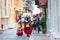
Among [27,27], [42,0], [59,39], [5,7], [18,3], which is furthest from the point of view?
[18,3]

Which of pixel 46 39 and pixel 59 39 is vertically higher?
pixel 59 39

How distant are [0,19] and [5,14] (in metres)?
2.26

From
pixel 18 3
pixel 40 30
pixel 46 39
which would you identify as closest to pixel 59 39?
pixel 46 39

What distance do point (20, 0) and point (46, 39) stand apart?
3028 centimetres

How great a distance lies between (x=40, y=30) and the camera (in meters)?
10.2

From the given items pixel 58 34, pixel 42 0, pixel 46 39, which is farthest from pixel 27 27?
pixel 58 34

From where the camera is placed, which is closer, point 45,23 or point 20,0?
point 45,23

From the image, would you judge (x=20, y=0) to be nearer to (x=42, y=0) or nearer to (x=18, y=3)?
(x=18, y=3)

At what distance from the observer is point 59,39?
465 centimetres

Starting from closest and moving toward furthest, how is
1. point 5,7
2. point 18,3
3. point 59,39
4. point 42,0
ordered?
point 59,39
point 42,0
point 5,7
point 18,3

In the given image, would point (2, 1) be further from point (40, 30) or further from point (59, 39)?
point (59, 39)

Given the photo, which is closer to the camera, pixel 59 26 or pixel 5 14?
pixel 59 26

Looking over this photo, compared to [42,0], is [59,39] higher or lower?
lower

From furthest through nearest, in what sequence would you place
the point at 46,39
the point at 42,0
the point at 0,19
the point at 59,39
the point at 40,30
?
the point at 0,19 → the point at 40,30 → the point at 42,0 → the point at 46,39 → the point at 59,39
